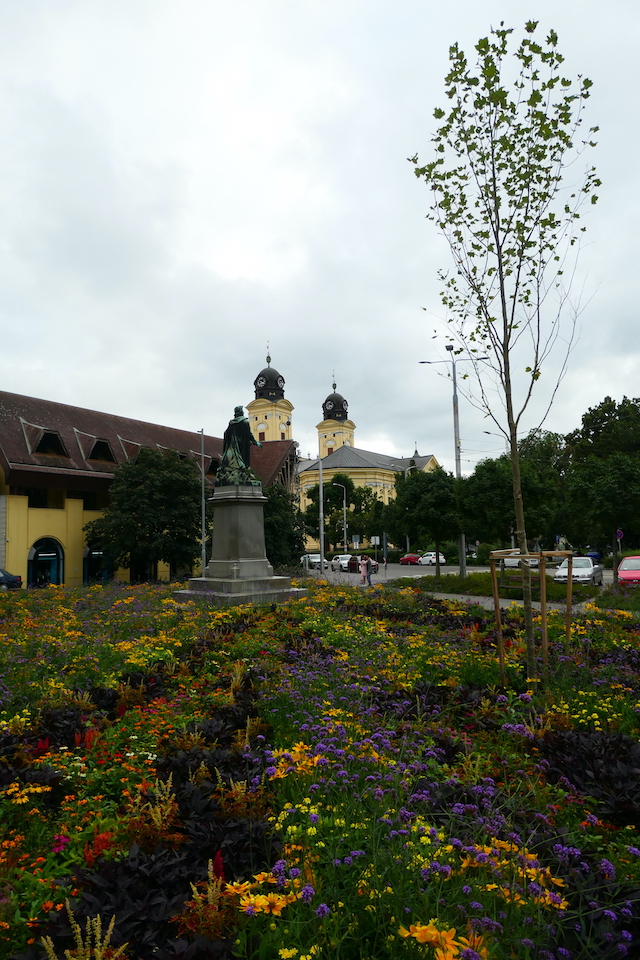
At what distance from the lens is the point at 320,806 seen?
12.1 ft

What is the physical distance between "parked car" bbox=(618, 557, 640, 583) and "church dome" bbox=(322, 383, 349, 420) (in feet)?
333

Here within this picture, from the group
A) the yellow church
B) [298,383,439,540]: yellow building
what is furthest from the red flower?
the yellow church

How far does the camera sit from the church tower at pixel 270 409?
340ft

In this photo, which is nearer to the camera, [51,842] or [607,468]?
[51,842]

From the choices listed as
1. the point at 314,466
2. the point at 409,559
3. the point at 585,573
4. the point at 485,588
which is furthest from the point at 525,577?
the point at 314,466

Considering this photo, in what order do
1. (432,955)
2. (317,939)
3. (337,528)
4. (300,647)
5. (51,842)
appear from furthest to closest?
(337,528) → (300,647) → (51,842) → (317,939) → (432,955)

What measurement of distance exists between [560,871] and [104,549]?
31.4 meters

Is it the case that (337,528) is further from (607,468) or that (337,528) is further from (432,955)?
(432,955)

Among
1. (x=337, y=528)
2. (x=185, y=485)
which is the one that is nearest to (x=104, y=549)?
(x=185, y=485)

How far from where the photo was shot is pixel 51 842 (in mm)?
3916

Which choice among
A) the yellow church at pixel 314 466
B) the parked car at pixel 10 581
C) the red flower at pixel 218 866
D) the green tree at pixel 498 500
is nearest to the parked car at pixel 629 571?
the green tree at pixel 498 500

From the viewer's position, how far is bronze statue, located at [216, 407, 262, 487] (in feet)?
57.9

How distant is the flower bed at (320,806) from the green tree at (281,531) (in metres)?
28.4

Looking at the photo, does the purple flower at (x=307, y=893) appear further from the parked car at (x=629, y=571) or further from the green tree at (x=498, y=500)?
the green tree at (x=498, y=500)
